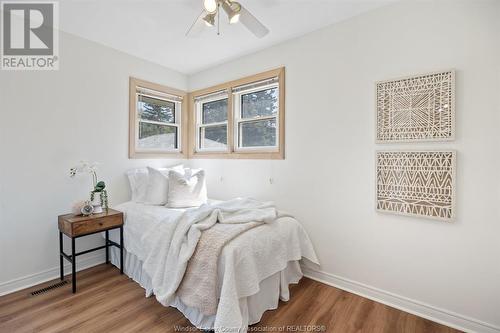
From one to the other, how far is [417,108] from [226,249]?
1.85m

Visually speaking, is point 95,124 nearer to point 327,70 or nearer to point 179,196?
point 179,196

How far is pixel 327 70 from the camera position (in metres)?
2.36

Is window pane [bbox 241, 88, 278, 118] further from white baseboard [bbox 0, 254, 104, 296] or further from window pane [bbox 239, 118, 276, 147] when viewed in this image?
white baseboard [bbox 0, 254, 104, 296]

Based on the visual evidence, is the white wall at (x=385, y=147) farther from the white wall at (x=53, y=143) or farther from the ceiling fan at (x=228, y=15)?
the white wall at (x=53, y=143)

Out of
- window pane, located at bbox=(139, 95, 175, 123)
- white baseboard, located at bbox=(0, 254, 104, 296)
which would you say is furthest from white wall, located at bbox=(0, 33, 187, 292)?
window pane, located at bbox=(139, 95, 175, 123)

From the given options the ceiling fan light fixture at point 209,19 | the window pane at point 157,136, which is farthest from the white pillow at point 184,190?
the ceiling fan light fixture at point 209,19

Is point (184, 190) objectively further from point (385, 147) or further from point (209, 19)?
point (385, 147)

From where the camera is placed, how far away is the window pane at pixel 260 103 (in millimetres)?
2850

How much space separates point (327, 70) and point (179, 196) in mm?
2077

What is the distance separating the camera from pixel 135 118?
3082 mm

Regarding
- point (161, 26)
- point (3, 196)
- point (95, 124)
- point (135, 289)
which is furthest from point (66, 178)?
point (161, 26)

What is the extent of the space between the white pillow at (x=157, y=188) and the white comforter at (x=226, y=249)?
18 cm

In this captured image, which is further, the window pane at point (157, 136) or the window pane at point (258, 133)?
the window pane at point (157, 136)

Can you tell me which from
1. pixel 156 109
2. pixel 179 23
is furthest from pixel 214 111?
pixel 179 23
